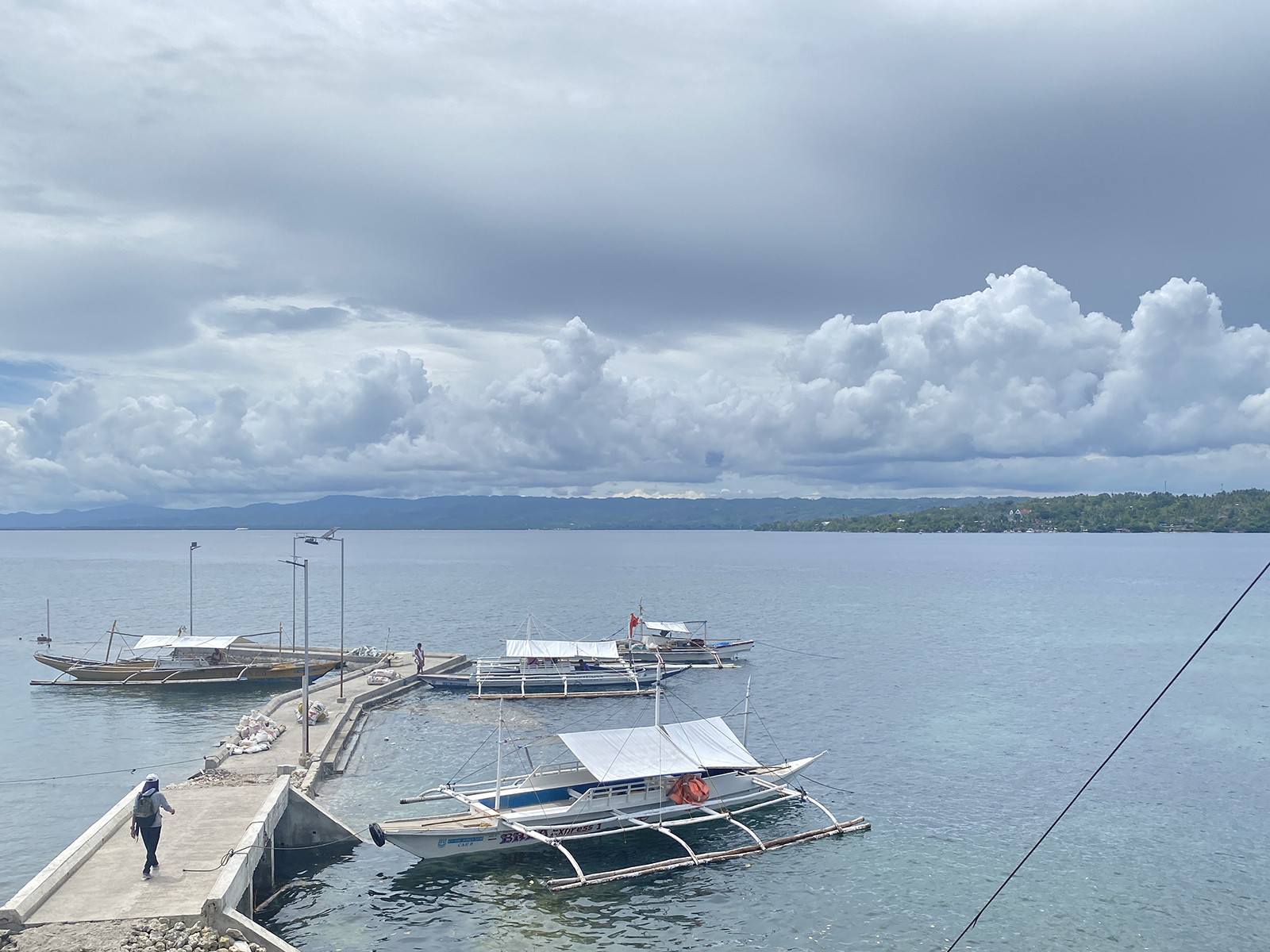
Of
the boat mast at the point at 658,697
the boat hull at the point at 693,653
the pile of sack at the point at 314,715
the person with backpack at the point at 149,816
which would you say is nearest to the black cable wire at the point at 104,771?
the pile of sack at the point at 314,715

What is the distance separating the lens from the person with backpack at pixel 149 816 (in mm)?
22484

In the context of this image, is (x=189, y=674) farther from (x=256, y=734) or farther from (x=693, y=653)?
(x=693, y=653)

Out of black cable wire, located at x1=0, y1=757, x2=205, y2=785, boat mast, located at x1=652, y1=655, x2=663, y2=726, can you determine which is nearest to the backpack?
boat mast, located at x1=652, y1=655, x2=663, y2=726

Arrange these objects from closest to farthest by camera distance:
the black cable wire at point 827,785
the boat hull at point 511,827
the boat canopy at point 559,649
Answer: the boat hull at point 511,827 → the black cable wire at point 827,785 → the boat canopy at point 559,649

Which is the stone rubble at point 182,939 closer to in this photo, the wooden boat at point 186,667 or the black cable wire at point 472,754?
the black cable wire at point 472,754

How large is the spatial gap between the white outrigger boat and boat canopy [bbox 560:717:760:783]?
0.16ft

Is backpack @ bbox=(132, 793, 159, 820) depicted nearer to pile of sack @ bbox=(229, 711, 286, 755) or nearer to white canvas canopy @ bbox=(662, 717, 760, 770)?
pile of sack @ bbox=(229, 711, 286, 755)

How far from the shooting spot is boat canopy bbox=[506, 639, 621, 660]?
2670 inches

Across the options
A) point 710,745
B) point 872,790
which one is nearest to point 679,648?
point 872,790

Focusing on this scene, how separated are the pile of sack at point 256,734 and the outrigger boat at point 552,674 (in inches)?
780

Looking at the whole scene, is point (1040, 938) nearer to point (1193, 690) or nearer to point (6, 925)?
point (6, 925)

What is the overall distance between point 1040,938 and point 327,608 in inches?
4573

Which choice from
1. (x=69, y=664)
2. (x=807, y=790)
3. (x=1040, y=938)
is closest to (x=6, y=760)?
(x=69, y=664)

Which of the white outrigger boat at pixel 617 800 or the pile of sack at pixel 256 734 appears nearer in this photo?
the white outrigger boat at pixel 617 800
